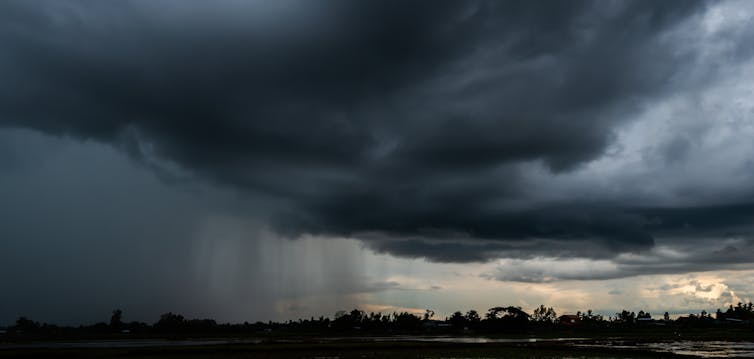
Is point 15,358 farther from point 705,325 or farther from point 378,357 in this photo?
point 705,325

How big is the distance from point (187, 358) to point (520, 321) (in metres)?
136

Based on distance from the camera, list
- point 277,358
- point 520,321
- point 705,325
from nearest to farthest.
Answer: point 277,358, point 520,321, point 705,325

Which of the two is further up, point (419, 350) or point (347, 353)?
point (347, 353)

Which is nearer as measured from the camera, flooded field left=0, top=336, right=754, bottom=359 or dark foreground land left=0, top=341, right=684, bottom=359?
dark foreground land left=0, top=341, right=684, bottom=359

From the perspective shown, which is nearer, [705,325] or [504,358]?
[504,358]

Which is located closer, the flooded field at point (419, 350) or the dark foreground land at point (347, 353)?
the dark foreground land at point (347, 353)

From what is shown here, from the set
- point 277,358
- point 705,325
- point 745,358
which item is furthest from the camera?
point 705,325

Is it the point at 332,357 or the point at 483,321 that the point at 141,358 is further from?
the point at 483,321

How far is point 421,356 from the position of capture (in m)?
62.4

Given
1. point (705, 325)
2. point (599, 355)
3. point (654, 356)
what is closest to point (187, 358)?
point (599, 355)

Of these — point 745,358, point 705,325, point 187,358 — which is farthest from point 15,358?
point 705,325

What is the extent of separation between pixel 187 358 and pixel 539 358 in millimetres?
41456

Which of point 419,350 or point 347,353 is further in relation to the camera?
point 419,350

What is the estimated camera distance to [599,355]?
62.4m
